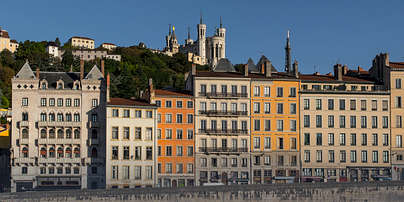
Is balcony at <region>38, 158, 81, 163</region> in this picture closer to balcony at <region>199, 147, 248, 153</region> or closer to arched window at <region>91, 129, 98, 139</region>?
arched window at <region>91, 129, 98, 139</region>

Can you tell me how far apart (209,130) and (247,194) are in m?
16.3

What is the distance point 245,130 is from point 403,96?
20.2 metres

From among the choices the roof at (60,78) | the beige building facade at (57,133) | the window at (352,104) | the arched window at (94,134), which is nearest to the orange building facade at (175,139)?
the beige building facade at (57,133)

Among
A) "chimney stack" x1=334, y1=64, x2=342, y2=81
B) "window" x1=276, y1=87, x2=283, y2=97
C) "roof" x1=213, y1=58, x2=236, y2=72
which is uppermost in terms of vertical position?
"roof" x1=213, y1=58, x2=236, y2=72

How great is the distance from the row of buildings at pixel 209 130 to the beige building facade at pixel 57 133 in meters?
0.11

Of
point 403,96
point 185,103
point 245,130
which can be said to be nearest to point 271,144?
point 245,130

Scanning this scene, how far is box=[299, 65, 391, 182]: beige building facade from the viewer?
271 ft

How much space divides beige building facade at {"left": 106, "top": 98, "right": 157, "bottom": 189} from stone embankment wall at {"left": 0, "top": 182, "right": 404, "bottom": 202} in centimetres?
1297

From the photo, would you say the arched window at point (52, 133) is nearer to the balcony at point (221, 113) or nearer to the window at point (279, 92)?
the balcony at point (221, 113)

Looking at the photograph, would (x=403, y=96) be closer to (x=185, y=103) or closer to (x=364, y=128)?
(x=364, y=128)

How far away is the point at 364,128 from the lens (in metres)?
83.2

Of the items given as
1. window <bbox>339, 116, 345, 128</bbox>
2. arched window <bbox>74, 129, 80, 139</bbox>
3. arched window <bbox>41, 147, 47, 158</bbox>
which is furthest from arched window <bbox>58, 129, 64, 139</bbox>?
window <bbox>339, 116, 345, 128</bbox>

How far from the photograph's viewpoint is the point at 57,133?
7794 centimetres

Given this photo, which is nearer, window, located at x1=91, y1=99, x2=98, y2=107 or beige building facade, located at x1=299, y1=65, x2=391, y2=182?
window, located at x1=91, y1=99, x2=98, y2=107
